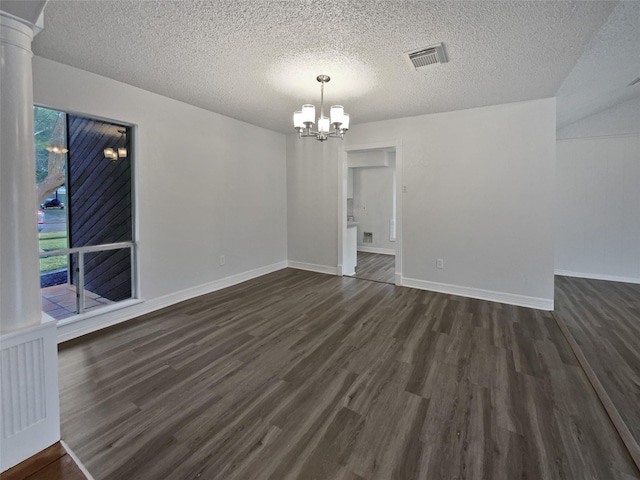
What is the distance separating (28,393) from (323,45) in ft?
9.75

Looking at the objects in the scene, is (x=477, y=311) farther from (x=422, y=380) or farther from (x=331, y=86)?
(x=331, y=86)

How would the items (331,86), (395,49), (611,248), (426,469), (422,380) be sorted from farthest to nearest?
→ (611,248), (331,86), (395,49), (422,380), (426,469)

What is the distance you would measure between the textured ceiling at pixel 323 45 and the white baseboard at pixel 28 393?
212cm

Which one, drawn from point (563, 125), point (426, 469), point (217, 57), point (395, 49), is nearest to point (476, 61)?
point (395, 49)

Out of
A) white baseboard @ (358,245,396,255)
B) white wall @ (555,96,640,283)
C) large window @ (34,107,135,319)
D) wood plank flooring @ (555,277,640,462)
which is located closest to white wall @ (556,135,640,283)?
white wall @ (555,96,640,283)

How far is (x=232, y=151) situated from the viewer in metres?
4.43

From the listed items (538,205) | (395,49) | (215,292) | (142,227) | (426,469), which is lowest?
(426,469)

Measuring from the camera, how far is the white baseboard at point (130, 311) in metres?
2.77

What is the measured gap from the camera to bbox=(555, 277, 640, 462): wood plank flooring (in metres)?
1.98

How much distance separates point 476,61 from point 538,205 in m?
2.02

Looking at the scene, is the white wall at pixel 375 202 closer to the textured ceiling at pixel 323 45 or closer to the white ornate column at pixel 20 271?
the textured ceiling at pixel 323 45

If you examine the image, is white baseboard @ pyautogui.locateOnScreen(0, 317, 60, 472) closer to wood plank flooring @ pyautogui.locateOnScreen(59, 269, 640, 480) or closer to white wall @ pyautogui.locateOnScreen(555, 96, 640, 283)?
wood plank flooring @ pyautogui.locateOnScreen(59, 269, 640, 480)

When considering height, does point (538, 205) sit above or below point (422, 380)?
above

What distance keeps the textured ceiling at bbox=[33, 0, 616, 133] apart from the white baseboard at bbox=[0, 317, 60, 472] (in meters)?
2.12
